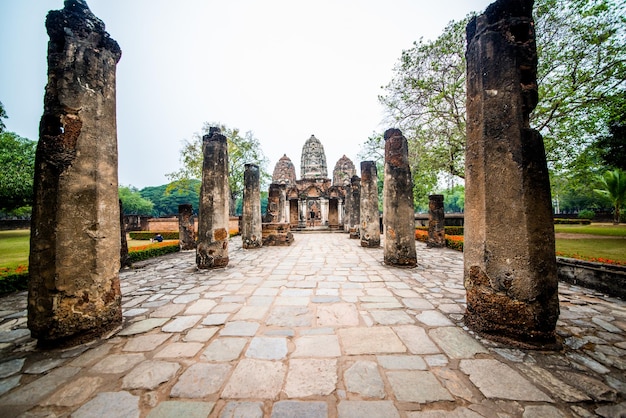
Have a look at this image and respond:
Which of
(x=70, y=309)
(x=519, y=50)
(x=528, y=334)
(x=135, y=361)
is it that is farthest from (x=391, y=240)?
(x=70, y=309)

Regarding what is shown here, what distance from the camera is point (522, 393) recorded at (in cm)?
171

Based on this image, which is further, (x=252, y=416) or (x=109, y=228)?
(x=109, y=228)

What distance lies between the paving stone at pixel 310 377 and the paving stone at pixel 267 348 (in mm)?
186

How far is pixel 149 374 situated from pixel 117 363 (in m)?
0.43

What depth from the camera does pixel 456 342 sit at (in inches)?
95.3

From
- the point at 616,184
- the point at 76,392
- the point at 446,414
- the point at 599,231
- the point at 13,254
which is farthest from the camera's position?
the point at 616,184

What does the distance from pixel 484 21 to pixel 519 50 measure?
0.53m

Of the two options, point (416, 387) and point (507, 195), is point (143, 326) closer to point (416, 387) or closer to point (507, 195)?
point (416, 387)

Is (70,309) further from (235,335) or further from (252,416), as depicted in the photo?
(252,416)

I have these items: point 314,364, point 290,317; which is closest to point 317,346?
point 314,364

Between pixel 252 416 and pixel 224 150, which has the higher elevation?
pixel 224 150

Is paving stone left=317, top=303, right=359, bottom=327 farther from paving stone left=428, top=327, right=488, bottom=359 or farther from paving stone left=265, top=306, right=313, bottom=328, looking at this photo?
paving stone left=428, top=327, right=488, bottom=359

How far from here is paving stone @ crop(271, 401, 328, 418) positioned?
5.03ft

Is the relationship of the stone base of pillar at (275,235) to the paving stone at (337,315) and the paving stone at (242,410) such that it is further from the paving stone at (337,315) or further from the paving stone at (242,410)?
the paving stone at (242,410)
